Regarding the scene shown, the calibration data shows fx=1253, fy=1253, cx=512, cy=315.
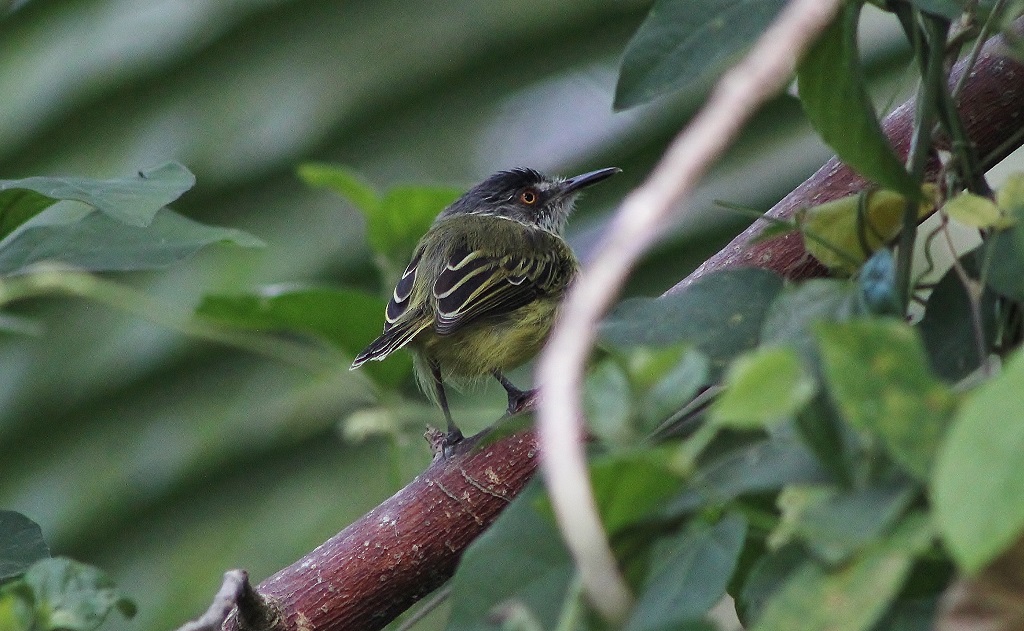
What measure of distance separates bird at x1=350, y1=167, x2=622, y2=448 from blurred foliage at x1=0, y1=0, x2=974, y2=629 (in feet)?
0.58

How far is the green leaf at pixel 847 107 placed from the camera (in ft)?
3.68

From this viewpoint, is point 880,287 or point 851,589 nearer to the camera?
point 851,589

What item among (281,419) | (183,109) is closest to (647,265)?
(281,419)

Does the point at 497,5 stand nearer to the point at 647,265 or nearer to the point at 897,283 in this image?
the point at 647,265

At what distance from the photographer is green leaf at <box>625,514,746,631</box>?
32.5 inches

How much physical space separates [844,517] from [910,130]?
4.18ft

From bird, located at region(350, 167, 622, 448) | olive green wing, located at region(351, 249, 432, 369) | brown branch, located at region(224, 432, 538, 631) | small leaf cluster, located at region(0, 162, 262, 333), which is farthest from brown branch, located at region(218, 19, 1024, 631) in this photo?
bird, located at region(350, 167, 622, 448)

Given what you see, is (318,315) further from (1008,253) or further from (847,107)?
(1008,253)

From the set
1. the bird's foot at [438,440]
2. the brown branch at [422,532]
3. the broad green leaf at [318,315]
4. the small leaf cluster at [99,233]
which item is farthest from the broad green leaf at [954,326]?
the broad green leaf at [318,315]

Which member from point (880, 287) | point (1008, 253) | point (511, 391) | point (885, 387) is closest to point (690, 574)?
point (885, 387)

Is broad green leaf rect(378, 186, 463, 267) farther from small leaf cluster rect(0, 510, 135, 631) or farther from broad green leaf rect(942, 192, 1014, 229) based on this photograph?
broad green leaf rect(942, 192, 1014, 229)

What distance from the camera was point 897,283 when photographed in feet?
3.59

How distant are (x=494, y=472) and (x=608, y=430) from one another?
3.72 feet

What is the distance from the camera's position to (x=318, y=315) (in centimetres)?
281
